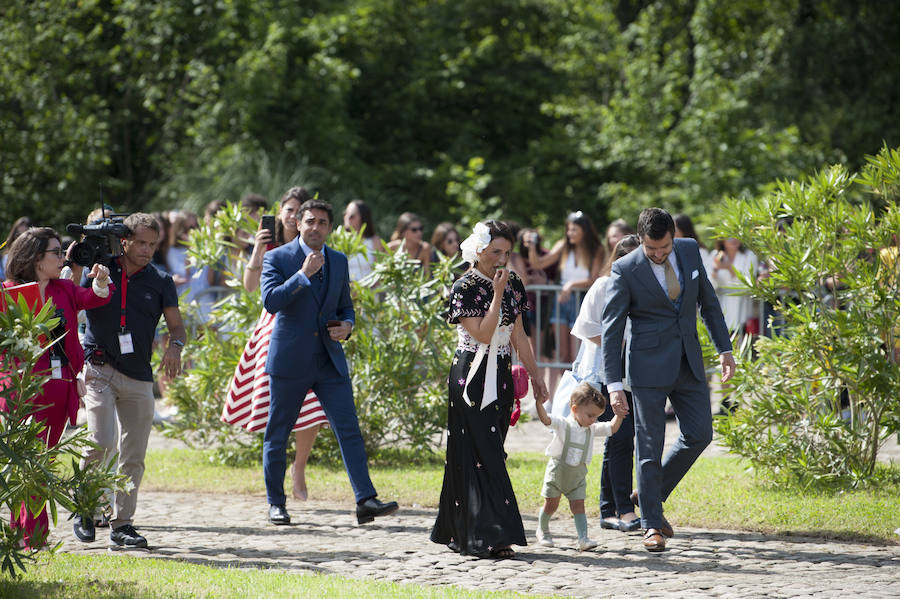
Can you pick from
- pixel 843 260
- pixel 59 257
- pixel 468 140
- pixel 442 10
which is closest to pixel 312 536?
pixel 59 257

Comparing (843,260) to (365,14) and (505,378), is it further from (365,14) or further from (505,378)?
(365,14)

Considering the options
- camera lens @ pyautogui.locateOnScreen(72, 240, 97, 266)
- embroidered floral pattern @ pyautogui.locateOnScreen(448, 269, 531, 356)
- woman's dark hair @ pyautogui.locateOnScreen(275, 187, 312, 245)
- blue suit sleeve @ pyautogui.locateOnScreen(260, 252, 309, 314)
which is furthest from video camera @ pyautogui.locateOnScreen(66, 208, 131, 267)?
embroidered floral pattern @ pyautogui.locateOnScreen(448, 269, 531, 356)

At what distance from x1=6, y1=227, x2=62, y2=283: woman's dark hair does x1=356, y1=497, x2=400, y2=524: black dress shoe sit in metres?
2.34

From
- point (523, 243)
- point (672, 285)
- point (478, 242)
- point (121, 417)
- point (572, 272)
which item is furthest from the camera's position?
point (523, 243)

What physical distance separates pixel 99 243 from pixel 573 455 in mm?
2954

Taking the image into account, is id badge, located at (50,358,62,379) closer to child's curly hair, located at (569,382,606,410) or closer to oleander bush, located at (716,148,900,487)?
child's curly hair, located at (569,382,606,410)

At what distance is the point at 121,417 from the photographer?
7.16 m

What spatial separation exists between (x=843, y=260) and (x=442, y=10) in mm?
17577

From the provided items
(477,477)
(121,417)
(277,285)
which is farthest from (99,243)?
(477,477)

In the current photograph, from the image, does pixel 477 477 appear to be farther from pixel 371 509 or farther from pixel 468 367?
pixel 371 509

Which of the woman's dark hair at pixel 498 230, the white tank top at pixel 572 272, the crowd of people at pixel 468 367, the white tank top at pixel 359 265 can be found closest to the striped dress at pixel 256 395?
the crowd of people at pixel 468 367

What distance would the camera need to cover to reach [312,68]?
21.5 meters

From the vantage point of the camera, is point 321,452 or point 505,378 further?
point 321,452

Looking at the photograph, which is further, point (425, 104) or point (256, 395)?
point (425, 104)
